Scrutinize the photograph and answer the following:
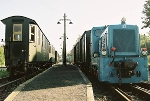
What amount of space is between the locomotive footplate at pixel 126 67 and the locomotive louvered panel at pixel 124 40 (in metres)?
1.05

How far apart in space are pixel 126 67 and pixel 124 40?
5.28 ft

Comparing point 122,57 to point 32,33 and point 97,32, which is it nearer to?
point 97,32

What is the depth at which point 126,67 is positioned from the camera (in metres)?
8.02

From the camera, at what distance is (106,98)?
6805 mm

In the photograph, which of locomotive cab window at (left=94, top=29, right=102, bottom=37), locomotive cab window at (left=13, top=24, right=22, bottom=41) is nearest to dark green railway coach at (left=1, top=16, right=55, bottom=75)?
locomotive cab window at (left=13, top=24, right=22, bottom=41)

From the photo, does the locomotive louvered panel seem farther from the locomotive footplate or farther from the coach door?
the coach door

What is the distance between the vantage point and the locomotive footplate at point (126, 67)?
26.2ft

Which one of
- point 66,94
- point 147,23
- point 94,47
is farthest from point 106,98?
point 147,23

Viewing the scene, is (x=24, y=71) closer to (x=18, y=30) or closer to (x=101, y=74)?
(x=18, y=30)

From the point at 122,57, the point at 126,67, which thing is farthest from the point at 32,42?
the point at 126,67

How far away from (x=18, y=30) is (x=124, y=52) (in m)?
7.32

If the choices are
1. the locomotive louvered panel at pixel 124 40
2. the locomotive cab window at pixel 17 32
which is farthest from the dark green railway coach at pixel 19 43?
the locomotive louvered panel at pixel 124 40

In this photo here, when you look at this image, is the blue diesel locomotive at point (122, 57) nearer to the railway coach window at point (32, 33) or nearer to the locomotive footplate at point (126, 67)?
the locomotive footplate at point (126, 67)

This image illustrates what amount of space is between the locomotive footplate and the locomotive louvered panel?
1.05 metres
